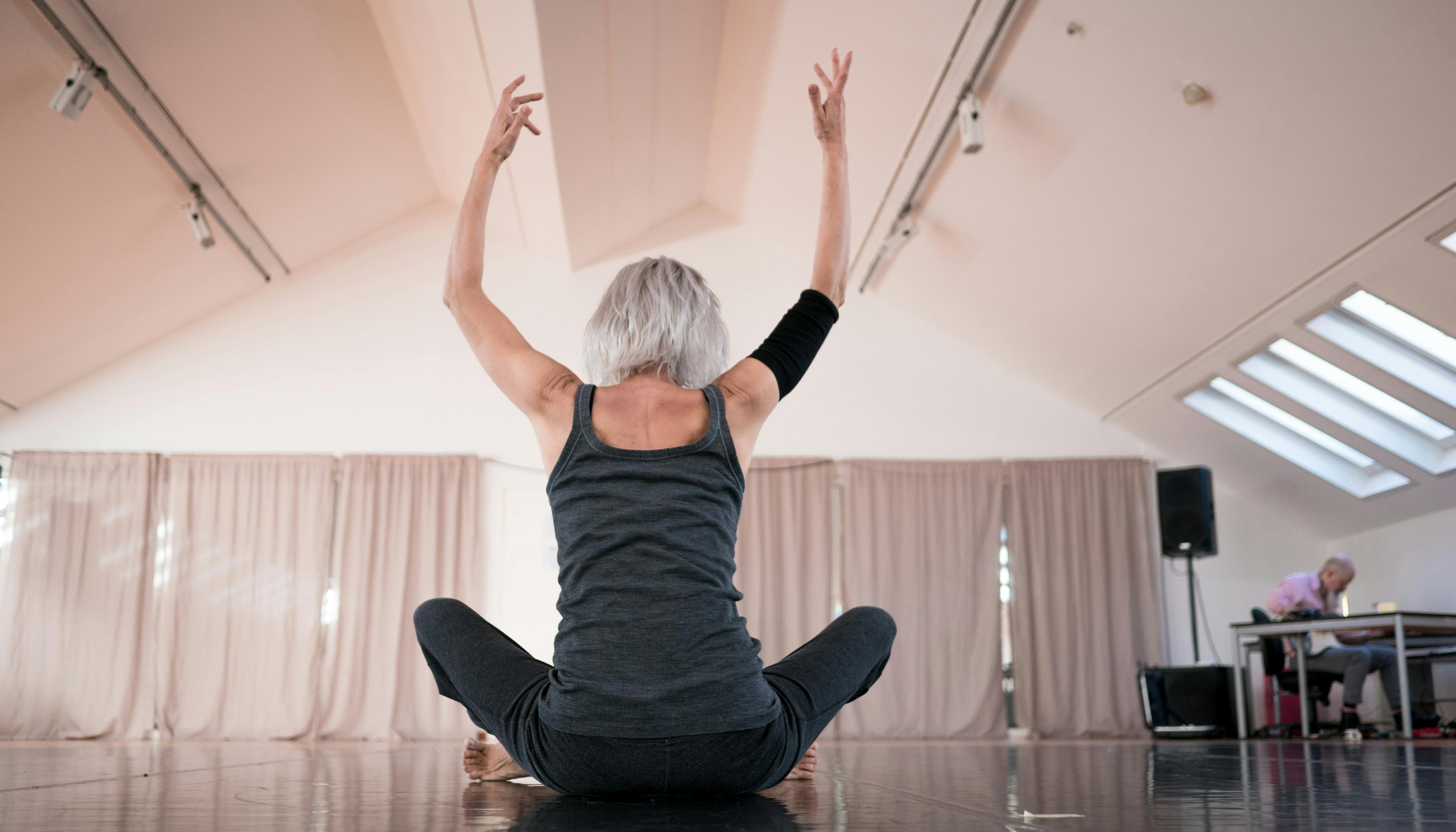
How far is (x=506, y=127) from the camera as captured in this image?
5.20 feet

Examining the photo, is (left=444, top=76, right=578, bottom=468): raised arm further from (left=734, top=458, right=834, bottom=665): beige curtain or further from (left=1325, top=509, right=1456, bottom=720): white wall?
(left=1325, top=509, right=1456, bottom=720): white wall

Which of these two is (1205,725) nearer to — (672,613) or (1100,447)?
(1100,447)

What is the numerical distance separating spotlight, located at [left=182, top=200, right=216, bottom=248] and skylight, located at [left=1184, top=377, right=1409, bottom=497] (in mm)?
6557

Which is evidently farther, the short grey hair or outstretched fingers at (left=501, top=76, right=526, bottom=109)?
outstretched fingers at (left=501, top=76, right=526, bottom=109)

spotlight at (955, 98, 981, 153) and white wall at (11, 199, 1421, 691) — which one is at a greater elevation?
spotlight at (955, 98, 981, 153)

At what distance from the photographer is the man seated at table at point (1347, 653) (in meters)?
5.71

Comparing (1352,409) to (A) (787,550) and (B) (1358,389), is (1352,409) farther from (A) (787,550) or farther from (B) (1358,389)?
(A) (787,550)

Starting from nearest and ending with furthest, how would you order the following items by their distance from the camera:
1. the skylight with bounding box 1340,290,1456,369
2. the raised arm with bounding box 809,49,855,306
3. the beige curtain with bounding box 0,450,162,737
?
the raised arm with bounding box 809,49,855,306 < the skylight with bounding box 1340,290,1456,369 < the beige curtain with bounding box 0,450,162,737

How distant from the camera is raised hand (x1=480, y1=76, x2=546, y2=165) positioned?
1.54 meters

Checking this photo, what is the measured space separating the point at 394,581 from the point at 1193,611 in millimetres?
5538

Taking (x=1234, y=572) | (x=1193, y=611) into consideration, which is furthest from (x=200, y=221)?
(x=1234, y=572)

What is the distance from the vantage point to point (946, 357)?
810cm

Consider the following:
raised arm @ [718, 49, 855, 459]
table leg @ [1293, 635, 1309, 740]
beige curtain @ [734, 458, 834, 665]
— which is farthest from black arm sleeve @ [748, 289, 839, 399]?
beige curtain @ [734, 458, 834, 665]

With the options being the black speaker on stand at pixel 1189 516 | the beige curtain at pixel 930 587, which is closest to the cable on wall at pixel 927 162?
the beige curtain at pixel 930 587
